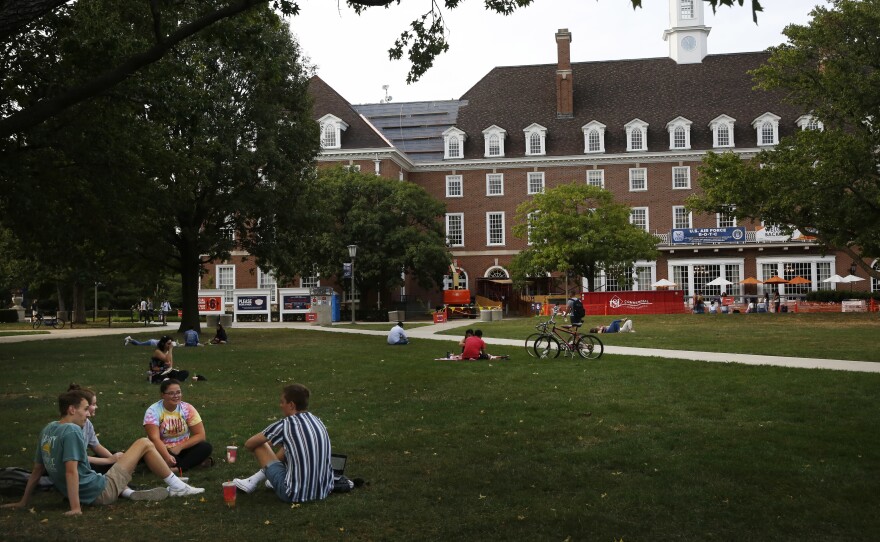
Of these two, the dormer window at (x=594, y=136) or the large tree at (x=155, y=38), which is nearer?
the large tree at (x=155, y=38)

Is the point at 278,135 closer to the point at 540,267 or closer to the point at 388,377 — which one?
the point at 388,377

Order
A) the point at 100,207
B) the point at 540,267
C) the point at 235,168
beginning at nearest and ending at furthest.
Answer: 1. the point at 100,207
2. the point at 235,168
3. the point at 540,267

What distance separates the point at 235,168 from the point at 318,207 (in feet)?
17.9

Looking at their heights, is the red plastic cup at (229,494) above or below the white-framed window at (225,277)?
below

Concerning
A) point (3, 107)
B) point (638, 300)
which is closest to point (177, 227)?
point (3, 107)

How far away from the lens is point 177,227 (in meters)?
35.1

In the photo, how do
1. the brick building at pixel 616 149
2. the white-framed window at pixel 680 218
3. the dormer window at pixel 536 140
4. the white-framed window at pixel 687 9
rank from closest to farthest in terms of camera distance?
the brick building at pixel 616 149 < the white-framed window at pixel 680 218 < the dormer window at pixel 536 140 < the white-framed window at pixel 687 9

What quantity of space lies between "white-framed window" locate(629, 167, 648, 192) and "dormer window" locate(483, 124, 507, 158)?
9.77 meters

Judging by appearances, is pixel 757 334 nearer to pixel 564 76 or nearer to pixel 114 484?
pixel 114 484

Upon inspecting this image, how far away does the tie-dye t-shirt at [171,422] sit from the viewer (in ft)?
30.4

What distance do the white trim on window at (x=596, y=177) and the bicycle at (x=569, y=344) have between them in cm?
4501

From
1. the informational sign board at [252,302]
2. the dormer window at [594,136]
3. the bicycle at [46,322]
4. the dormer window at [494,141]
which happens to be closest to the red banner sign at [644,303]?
the informational sign board at [252,302]

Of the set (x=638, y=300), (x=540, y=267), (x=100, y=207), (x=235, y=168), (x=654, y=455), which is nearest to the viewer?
(x=654, y=455)

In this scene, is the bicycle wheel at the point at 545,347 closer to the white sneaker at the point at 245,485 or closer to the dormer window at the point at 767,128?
the white sneaker at the point at 245,485
